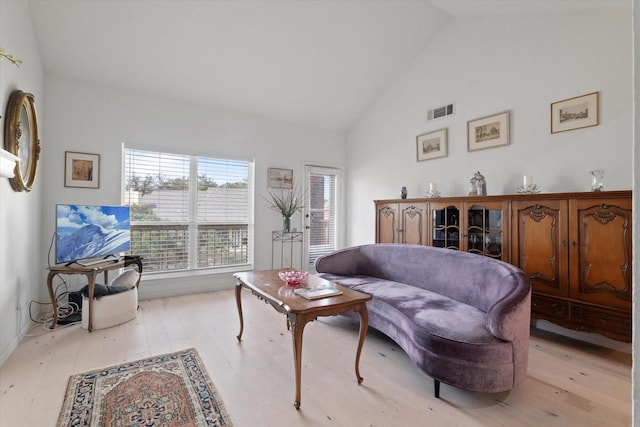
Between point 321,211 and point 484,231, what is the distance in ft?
9.56

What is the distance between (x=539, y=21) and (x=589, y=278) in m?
2.64

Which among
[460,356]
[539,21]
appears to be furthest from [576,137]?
[460,356]

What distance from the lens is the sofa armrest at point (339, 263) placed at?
3.61 m

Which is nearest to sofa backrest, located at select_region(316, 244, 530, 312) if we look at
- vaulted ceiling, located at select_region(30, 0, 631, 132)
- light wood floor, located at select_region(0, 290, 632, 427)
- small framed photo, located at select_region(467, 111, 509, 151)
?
light wood floor, located at select_region(0, 290, 632, 427)

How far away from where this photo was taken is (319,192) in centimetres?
559

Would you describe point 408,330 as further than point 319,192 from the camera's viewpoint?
No

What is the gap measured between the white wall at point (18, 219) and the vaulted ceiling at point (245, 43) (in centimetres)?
37

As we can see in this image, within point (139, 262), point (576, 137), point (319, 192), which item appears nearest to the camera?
point (576, 137)

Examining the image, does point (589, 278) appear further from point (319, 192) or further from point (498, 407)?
point (319, 192)

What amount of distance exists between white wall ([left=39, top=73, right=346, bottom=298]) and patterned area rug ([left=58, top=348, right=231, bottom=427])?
83.3 inches

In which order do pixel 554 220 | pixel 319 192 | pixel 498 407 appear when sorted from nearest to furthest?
pixel 498 407 < pixel 554 220 < pixel 319 192

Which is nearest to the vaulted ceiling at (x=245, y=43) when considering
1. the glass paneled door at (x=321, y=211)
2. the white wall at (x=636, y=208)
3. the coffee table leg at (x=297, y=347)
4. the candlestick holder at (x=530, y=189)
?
the glass paneled door at (x=321, y=211)

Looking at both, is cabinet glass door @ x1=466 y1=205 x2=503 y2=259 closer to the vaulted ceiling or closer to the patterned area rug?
the vaulted ceiling

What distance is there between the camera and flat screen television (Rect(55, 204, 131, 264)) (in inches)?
120
